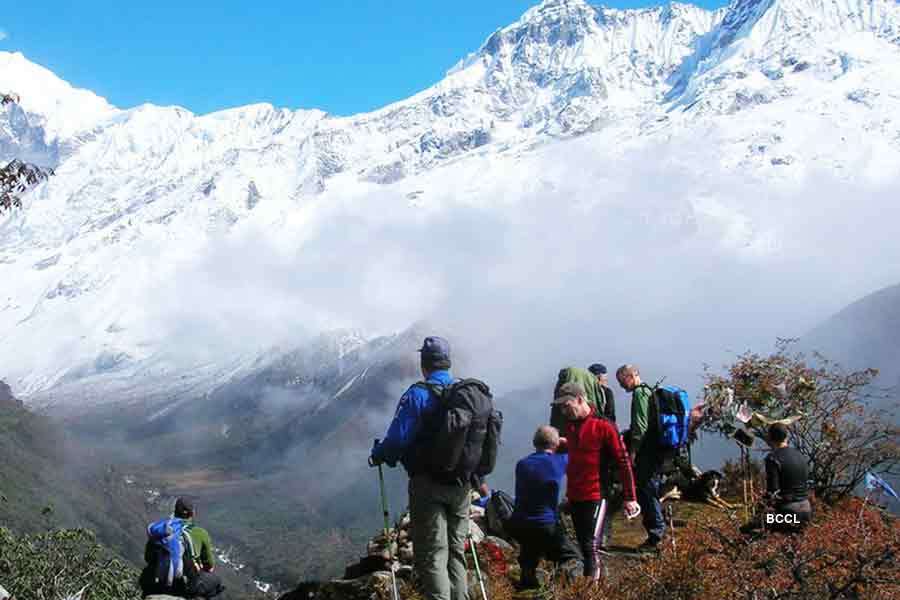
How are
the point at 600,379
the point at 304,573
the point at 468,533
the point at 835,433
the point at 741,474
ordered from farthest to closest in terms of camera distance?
the point at 304,573
the point at 741,474
the point at 835,433
the point at 600,379
the point at 468,533

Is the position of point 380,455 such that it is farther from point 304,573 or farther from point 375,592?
point 304,573

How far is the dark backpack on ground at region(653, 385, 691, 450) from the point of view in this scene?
10.9m

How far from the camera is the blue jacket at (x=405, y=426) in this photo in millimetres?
7988

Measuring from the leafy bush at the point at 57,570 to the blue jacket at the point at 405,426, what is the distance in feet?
83.7

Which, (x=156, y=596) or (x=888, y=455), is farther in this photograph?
(x=888, y=455)

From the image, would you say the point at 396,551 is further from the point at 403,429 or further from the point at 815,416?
the point at 815,416

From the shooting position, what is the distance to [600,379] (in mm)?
12258

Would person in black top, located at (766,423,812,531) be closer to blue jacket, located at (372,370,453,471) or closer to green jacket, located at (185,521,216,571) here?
blue jacket, located at (372,370,453,471)

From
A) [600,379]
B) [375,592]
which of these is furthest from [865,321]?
[375,592]

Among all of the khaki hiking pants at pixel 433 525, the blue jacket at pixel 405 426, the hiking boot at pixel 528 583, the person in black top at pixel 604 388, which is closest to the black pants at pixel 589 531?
the hiking boot at pixel 528 583

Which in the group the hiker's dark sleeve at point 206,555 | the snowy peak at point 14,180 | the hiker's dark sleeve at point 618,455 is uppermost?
the snowy peak at point 14,180

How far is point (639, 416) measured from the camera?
35.6 ft

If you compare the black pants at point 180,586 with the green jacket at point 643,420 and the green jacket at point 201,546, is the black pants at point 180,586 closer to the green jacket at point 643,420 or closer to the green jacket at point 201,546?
the green jacket at point 201,546

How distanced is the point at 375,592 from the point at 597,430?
139 inches
